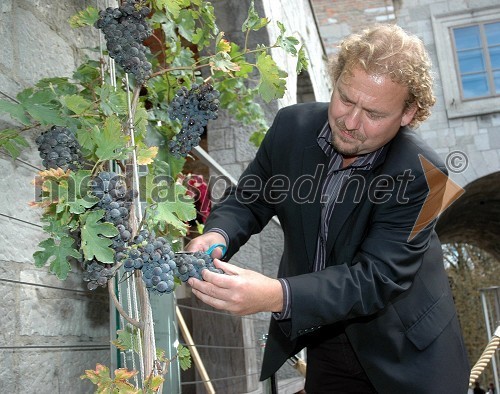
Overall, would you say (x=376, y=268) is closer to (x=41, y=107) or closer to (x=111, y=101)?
(x=111, y=101)

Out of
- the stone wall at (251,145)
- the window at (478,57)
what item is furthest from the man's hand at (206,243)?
the window at (478,57)

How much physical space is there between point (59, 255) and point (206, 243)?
42cm

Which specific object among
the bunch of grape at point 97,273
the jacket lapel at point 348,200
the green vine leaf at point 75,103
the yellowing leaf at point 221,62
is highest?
the yellowing leaf at point 221,62

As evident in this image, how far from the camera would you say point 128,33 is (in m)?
1.34

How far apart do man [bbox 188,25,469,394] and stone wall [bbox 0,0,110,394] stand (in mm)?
425

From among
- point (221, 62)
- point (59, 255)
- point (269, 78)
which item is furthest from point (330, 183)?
point (59, 255)

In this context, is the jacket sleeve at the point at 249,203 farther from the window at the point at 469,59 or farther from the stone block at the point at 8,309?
the window at the point at 469,59

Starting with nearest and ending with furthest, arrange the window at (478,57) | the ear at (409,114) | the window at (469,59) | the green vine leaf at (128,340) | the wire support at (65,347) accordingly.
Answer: the green vine leaf at (128,340) < the wire support at (65,347) < the ear at (409,114) < the window at (469,59) < the window at (478,57)

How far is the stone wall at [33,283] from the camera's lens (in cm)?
140

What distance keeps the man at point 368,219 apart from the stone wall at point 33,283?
425mm

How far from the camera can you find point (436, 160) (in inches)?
64.2

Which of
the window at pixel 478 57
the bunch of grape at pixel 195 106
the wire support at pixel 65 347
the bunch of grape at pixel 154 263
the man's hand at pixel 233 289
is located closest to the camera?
the bunch of grape at pixel 154 263

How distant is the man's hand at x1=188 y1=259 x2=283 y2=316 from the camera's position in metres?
1.13

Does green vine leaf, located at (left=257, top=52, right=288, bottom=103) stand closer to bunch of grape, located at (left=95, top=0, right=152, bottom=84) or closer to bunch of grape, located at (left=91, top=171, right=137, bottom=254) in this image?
bunch of grape, located at (left=95, top=0, right=152, bottom=84)
